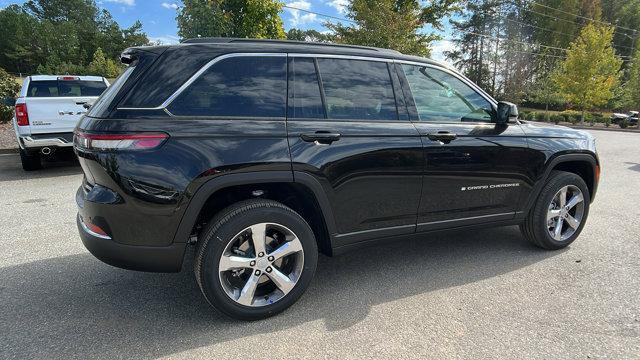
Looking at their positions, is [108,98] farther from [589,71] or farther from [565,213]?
[589,71]

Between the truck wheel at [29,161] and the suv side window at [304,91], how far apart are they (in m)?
6.87

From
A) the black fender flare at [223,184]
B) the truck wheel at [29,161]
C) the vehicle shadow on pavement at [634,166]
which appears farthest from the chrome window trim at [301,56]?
the vehicle shadow on pavement at [634,166]

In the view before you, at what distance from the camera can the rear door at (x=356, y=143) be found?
285 centimetres

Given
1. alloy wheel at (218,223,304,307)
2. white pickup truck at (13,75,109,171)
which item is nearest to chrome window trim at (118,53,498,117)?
alloy wheel at (218,223,304,307)

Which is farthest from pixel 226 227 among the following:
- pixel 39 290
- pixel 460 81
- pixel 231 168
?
pixel 460 81

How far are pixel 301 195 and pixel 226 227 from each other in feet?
1.95

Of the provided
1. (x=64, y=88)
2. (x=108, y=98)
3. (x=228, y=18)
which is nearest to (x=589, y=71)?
(x=228, y=18)

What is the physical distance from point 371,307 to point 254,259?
93cm

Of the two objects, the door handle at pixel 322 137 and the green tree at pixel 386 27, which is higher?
the green tree at pixel 386 27

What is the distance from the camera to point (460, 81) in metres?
3.59

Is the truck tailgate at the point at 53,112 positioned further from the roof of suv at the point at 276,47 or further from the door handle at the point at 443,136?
the door handle at the point at 443,136

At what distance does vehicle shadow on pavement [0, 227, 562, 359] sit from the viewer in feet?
8.39

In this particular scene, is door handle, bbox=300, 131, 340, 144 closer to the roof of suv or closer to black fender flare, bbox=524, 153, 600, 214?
the roof of suv

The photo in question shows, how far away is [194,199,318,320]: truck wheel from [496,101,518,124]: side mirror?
199 centimetres
